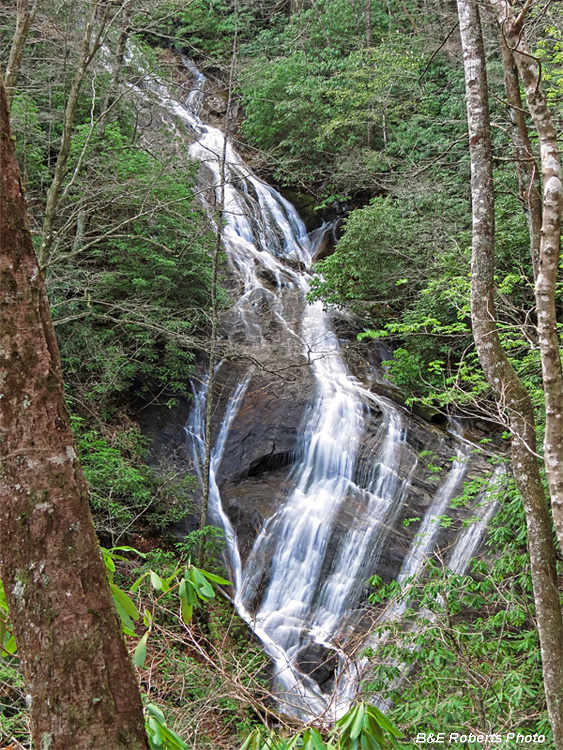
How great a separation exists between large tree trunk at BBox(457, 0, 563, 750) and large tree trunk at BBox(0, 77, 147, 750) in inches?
118

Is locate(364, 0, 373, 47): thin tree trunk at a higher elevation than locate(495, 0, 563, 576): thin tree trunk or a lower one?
higher

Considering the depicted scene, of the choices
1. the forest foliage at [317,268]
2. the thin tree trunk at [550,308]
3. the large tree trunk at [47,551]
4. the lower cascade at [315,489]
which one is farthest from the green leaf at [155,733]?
the lower cascade at [315,489]

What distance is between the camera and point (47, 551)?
1545 mm

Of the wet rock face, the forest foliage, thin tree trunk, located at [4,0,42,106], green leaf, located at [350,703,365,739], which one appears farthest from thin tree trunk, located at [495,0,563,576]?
the wet rock face

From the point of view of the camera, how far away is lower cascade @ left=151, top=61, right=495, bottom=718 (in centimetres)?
823

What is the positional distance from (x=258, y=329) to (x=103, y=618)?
11657mm

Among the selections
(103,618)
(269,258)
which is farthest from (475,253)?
(269,258)

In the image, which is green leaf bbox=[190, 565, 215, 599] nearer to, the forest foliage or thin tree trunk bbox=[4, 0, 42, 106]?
the forest foliage

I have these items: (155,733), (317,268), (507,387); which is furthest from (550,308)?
(317,268)

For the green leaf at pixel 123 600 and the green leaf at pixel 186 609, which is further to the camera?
the green leaf at pixel 186 609

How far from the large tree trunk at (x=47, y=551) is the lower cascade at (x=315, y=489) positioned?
18.6ft

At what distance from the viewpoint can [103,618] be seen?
155 cm

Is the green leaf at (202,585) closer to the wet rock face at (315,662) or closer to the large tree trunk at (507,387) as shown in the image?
the large tree trunk at (507,387)

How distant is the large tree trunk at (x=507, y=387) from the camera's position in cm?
402
